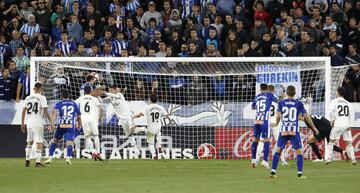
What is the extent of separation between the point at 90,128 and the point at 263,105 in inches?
215

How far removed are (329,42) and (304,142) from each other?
3457 millimetres

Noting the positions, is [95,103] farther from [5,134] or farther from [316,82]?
[316,82]

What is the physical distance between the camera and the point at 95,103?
29.1 m

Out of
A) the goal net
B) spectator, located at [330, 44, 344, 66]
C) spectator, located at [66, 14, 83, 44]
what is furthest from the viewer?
spectator, located at [66, 14, 83, 44]

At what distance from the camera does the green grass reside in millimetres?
19516

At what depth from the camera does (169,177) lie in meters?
22.7

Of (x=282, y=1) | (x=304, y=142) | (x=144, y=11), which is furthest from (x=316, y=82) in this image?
(x=144, y=11)

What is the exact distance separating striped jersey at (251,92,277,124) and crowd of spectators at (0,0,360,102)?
4836 millimetres

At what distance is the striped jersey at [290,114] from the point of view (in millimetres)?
22266

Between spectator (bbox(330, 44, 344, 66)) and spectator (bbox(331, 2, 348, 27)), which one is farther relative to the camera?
spectator (bbox(331, 2, 348, 27))

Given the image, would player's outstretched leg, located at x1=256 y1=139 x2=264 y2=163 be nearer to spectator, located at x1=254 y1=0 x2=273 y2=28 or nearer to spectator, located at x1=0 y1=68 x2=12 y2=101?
spectator, located at x1=254 y1=0 x2=273 y2=28

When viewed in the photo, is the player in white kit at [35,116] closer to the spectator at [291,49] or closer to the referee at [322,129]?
the referee at [322,129]

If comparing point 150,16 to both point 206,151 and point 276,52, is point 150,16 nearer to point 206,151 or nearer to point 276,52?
point 276,52

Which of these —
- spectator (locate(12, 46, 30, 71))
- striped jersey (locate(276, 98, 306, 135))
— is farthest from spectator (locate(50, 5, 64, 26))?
striped jersey (locate(276, 98, 306, 135))
